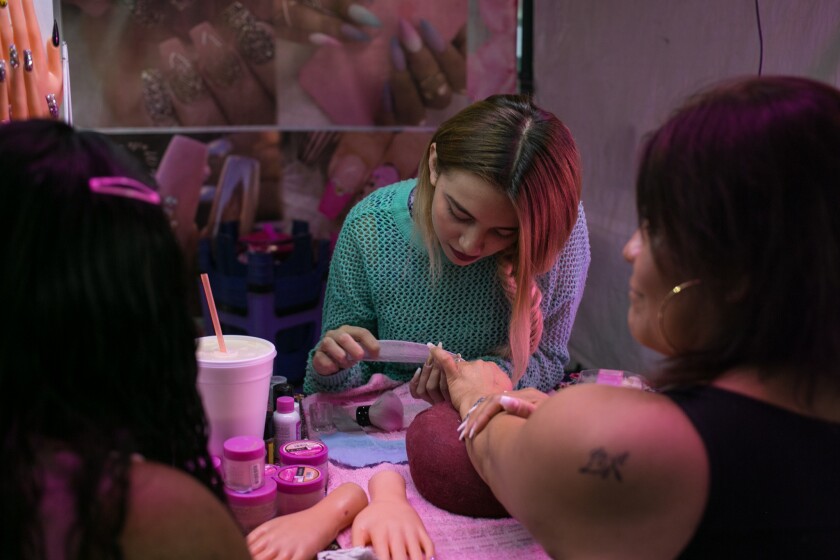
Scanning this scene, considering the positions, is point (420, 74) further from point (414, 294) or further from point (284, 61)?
point (414, 294)

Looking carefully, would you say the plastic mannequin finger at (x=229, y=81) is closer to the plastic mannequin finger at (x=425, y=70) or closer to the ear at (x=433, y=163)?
the plastic mannequin finger at (x=425, y=70)

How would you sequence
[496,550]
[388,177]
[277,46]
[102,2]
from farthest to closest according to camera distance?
1. [388,177]
2. [277,46]
3. [102,2]
4. [496,550]

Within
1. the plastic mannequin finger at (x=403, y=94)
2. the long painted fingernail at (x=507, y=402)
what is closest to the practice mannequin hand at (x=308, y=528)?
the long painted fingernail at (x=507, y=402)

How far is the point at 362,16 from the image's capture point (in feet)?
11.7

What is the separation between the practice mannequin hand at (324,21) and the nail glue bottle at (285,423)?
256 centimetres

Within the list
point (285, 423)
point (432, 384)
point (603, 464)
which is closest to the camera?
point (603, 464)

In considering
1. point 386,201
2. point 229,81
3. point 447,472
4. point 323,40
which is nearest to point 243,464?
point 447,472

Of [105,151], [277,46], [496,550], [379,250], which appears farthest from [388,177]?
[105,151]

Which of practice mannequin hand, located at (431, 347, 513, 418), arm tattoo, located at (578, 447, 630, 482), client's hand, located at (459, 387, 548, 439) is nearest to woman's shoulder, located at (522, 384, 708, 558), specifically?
arm tattoo, located at (578, 447, 630, 482)

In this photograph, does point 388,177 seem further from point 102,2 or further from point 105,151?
point 105,151

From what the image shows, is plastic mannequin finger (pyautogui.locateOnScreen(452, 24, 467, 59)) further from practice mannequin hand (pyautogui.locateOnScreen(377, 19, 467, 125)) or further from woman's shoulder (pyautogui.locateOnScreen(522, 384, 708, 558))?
woman's shoulder (pyautogui.locateOnScreen(522, 384, 708, 558))

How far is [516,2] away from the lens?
12.1 ft

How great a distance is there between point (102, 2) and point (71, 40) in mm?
218

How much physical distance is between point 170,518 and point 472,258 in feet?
3.81
